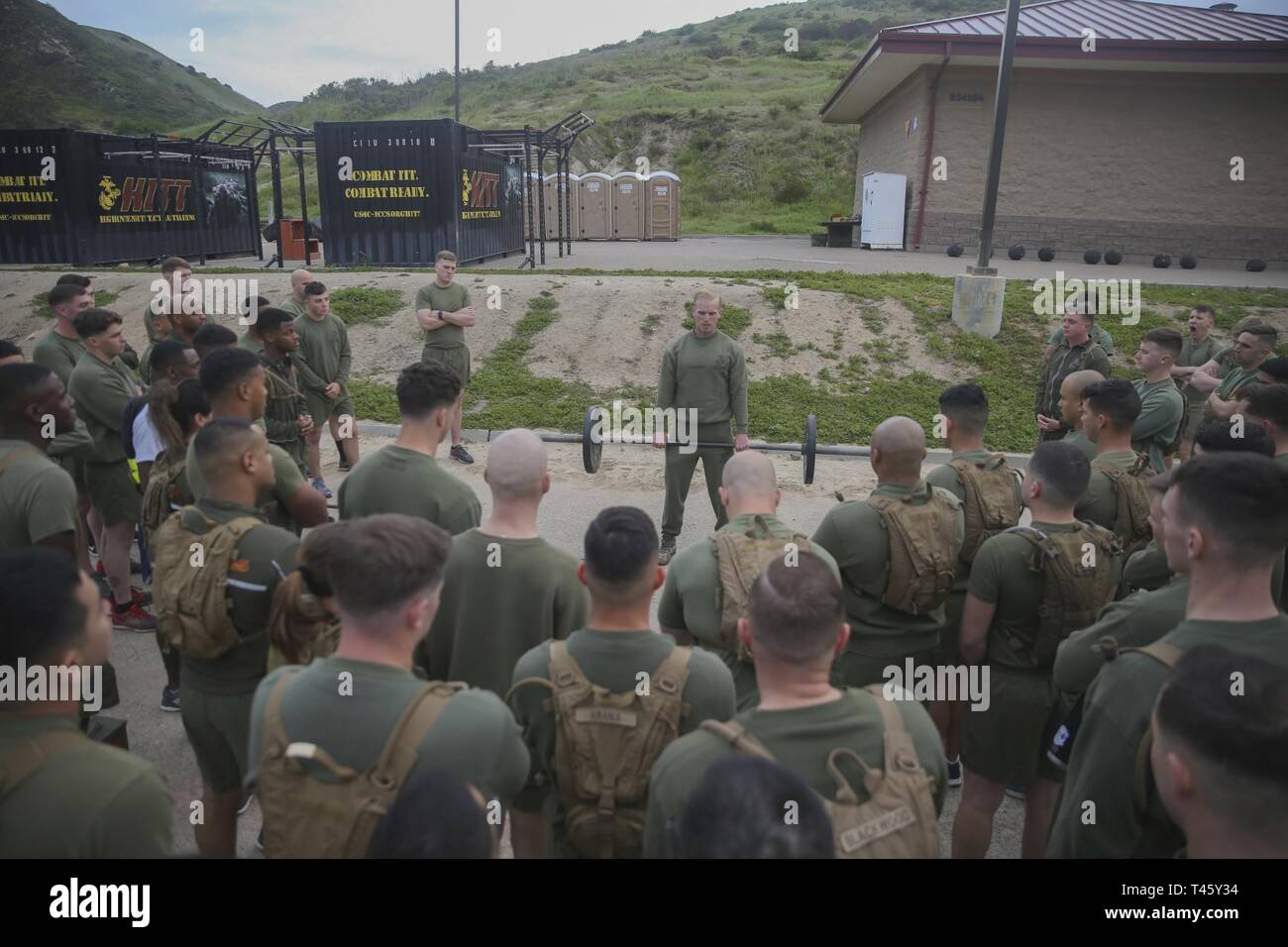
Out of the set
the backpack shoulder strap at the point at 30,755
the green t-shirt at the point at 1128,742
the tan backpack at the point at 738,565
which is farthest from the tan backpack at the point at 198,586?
the green t-shirt at the point at 1128,742

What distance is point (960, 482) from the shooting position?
4148 millimetres

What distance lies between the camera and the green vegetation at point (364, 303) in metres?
14.3

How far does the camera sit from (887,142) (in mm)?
26078

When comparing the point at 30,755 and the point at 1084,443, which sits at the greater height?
the point at 1084,443

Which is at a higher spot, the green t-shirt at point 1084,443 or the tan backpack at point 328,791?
the green t-shirt at point 1084,443

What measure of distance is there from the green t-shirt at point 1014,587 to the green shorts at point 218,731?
2.92 metres

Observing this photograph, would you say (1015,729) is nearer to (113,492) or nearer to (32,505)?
(32,505)

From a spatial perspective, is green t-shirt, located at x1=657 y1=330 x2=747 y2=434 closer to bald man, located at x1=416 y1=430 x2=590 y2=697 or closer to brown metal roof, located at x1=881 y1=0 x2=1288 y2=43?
bald man, located at x1=416 y1=430 x2=590 y2=697

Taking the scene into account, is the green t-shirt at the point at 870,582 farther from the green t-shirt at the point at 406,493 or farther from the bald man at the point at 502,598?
the green t-shirt at the point at 406,493

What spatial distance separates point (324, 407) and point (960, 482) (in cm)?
627

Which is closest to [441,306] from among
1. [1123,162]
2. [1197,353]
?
[1197,353]
